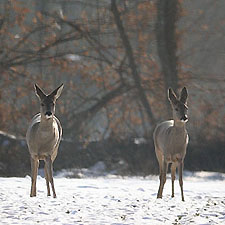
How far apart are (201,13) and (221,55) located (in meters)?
1.33

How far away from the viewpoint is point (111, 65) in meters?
17.7

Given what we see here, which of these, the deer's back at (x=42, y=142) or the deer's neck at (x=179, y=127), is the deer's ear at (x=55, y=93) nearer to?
the deer's back at (x=42, y=142)

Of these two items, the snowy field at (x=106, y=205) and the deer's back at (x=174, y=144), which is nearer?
the snowy field at (x=106, y=205)

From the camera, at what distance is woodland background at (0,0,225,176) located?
56.4 ft

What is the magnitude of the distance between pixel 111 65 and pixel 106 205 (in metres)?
8.97

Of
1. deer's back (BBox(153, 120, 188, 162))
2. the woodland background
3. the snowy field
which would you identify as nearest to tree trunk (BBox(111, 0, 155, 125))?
the woodland background

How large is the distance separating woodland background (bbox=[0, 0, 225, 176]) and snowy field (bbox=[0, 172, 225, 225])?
529cm

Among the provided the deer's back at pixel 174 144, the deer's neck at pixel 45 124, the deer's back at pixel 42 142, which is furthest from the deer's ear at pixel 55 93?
the deer's back at pixel 174 144

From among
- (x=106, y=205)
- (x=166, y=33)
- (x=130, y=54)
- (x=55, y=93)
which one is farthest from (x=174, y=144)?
(x=166, y=33)

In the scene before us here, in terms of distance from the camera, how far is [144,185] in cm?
1235

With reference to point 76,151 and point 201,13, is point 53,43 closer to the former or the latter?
point 76,151

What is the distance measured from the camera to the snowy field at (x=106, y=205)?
26.5 feet

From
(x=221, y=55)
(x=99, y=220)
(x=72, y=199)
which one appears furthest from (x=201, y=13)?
(x=99, y=220)

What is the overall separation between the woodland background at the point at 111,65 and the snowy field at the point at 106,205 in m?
5.29
